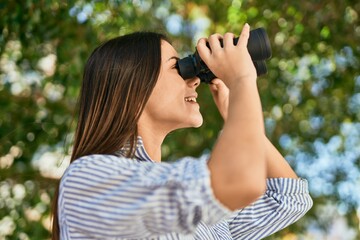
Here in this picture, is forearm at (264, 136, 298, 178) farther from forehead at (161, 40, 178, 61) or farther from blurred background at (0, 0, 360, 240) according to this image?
blurred background at (0, 0, 360, 240)

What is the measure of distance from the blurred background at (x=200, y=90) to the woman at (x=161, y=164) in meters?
1.67

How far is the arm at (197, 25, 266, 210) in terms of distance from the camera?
1337 mm

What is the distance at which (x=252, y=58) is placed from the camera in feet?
5.66

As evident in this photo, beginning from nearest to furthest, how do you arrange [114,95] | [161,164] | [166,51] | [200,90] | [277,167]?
1. [161,164]
2. [114,95]
3. [166,51]
4. [277,167]
5. [200,90]

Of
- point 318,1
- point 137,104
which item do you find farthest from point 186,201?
point 318,1

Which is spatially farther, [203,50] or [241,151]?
[203,50]

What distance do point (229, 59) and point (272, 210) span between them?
53 cm

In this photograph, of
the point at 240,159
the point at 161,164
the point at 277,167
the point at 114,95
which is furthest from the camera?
the point at 277,167

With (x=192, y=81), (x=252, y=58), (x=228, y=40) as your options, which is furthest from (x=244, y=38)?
(x=192, y=81)

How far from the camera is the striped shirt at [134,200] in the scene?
4.44 ft

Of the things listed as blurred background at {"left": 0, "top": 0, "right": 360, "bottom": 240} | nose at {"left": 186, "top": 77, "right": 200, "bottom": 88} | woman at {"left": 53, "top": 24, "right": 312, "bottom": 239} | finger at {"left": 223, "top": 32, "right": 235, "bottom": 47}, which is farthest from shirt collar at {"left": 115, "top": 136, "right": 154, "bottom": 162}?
blurred background at {"left": 0, "top": 0, "right": 360, "bottom": 240}

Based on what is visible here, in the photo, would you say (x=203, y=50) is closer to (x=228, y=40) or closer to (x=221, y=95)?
(x=228, y=40)

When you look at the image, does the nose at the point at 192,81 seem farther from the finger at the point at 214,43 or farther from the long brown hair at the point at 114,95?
the finger at the point at 214,43

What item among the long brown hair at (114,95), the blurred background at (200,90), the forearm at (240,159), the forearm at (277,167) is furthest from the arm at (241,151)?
the blurred background at (200,90)
